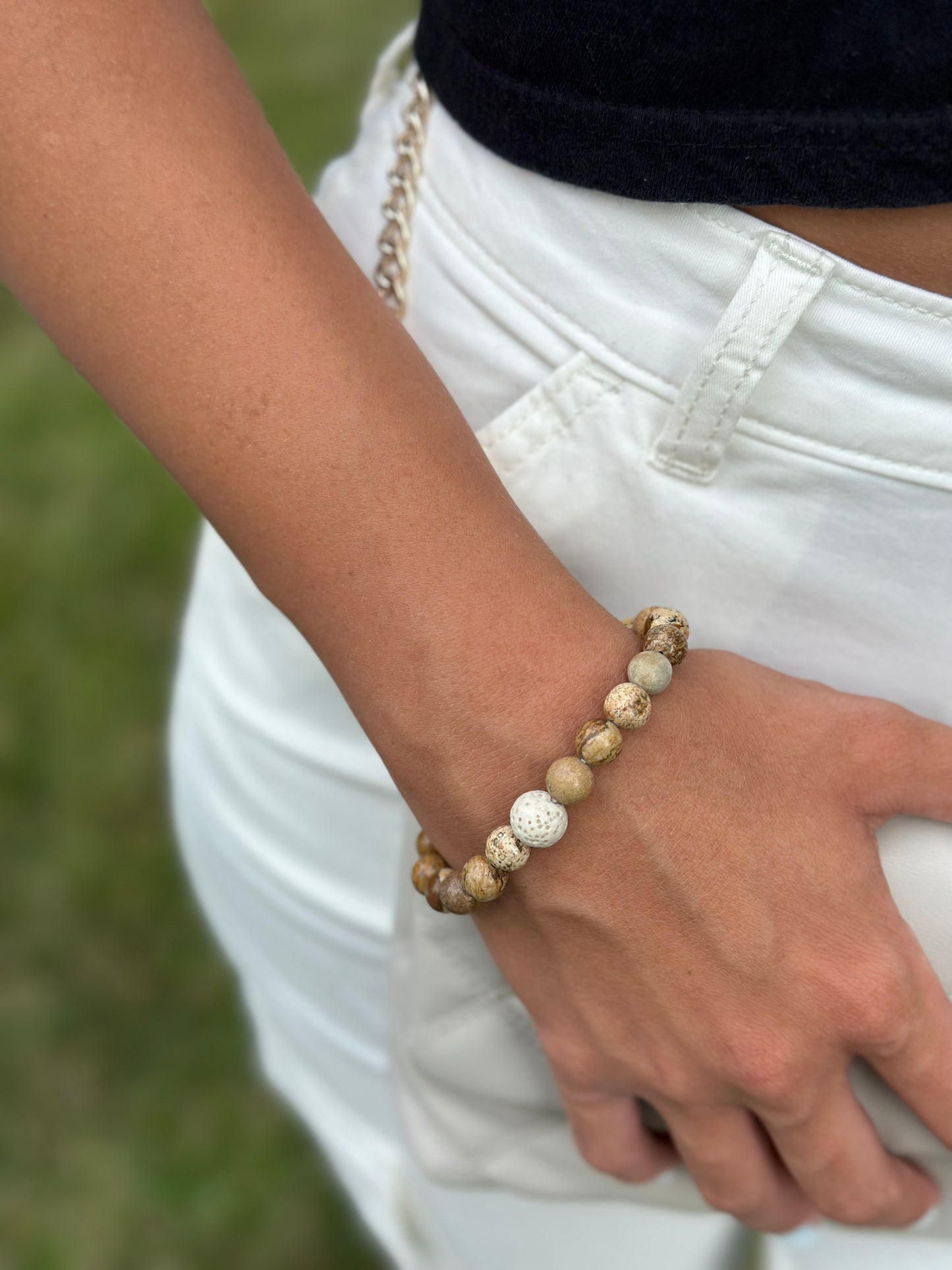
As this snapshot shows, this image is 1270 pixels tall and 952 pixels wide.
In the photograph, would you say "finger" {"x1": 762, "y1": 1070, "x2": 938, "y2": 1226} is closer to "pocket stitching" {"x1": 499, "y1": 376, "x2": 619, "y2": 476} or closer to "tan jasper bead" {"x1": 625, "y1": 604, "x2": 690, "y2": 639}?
"tan jasper bead" {"x1": 625, "y1": 604, "x2": 690, "y2": 639}

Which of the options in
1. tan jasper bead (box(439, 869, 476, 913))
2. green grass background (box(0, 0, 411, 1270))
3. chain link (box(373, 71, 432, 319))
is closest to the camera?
tan jasper bead (box(439, 869, 476, 913))

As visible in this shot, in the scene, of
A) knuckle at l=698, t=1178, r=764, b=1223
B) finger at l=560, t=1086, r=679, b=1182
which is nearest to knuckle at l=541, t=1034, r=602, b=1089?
finger at l=560, t=1086, r=679, b=1182

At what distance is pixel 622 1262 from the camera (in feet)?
3.70

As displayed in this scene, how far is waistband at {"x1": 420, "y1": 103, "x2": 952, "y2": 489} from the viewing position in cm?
69

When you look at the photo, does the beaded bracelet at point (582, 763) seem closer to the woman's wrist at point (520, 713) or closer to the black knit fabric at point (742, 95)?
the woman's wrist at point (520, 713)

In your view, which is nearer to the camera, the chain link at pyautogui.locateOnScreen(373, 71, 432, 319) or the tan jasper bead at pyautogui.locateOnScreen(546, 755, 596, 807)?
the tan jasper bead at pyautogui.locateOnScreen(546, 755, 596, 807)

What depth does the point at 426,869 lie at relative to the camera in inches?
32.2

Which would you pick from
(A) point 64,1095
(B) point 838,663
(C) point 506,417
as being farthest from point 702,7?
(A) point 64,1095

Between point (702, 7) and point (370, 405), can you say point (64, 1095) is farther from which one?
point (702, 7)

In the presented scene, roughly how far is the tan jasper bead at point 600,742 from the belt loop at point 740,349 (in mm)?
192

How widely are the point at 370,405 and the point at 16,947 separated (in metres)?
2.13

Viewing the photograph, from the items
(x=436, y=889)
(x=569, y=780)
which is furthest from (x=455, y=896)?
(x=569, y=780)

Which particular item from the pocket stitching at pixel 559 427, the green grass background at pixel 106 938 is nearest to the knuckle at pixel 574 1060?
the pocket stitching at pixel 559 427

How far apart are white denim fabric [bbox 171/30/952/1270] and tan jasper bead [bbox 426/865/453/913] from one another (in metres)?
0.08
